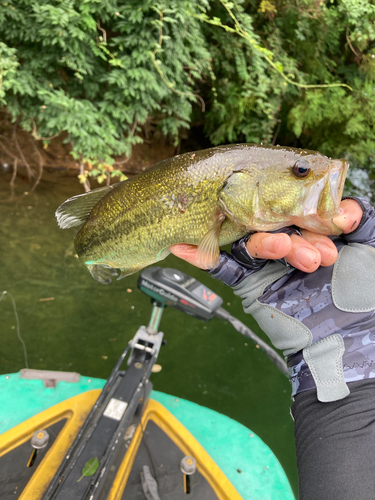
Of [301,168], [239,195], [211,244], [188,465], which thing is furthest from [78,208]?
[188,465]

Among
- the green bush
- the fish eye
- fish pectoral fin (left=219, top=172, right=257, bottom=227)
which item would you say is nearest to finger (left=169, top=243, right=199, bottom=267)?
fish pectoral fin (left=219, top=172, right=257, bottom=227)

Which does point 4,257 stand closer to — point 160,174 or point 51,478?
point 51,478

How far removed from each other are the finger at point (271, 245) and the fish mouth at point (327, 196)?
0.14 m

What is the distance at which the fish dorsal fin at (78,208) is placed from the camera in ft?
6.00

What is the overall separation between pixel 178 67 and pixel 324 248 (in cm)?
468

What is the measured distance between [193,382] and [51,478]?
2258 millimetres

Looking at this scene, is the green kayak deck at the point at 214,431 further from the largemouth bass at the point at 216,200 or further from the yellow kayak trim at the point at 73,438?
the largemouth bass at the point at 216,200

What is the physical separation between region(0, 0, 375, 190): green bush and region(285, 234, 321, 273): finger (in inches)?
162

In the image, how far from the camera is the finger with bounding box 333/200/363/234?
1462 mm

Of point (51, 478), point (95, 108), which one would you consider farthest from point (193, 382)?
point (95, 108)

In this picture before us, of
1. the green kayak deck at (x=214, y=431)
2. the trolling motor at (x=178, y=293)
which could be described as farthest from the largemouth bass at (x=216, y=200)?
the green kayak deck at (x=214, y=431)

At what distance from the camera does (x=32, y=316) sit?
444 centimetres

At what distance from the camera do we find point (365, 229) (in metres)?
1.56

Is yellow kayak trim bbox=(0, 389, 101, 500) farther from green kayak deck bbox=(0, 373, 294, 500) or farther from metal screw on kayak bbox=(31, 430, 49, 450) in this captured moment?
green kayak deck bbox=(0, 373, 294, 500)
